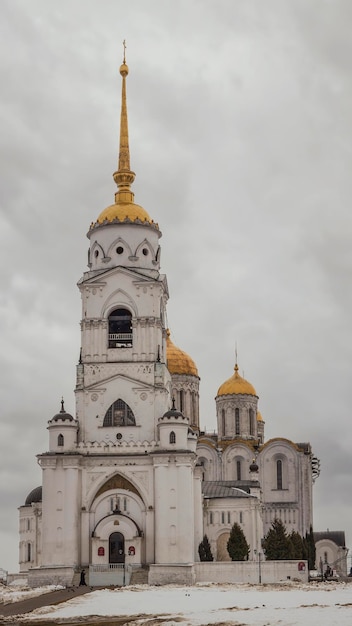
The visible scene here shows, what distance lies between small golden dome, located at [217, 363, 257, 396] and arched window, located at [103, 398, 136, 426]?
28.8 metres

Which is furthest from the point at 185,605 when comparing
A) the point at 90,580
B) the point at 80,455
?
the point at 80,455

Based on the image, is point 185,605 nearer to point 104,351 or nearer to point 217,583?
point 217,583

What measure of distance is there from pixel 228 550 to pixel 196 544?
2127 millimetres

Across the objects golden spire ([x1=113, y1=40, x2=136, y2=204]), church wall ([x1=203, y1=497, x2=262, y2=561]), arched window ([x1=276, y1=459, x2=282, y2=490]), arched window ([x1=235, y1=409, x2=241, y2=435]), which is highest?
golden spire ([x1=113, y1=40, x2=136, y2=204])

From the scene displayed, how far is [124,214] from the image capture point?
70.8 metres

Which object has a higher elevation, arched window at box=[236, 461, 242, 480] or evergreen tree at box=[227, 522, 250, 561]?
arched window at box=[236, 461, 242, 480]

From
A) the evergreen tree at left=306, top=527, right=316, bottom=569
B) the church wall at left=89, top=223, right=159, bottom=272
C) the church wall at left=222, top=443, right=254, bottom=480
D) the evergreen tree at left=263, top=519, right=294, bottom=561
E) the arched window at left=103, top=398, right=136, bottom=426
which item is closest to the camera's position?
the arched window at left=103, top=398, right=136, bottom=426

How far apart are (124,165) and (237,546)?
86.2 ft

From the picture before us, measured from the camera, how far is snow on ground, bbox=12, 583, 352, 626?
1217 inches

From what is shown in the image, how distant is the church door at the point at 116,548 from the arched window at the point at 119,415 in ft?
22.1

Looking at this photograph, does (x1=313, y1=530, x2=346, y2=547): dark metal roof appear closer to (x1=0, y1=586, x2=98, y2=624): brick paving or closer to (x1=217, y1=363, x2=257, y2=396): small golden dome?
(x1=217, y1=363, x2=257, y2=396): small golden dome

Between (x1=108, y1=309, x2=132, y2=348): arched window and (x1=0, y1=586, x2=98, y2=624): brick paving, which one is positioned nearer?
(x1=0, y1=586, x2=98, y2=624): brick paving

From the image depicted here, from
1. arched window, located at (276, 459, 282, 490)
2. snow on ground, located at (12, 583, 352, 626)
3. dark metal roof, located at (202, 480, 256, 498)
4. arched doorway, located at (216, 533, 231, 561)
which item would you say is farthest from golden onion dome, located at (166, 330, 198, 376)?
snow on ground, located at (12, 583, 352, 626)

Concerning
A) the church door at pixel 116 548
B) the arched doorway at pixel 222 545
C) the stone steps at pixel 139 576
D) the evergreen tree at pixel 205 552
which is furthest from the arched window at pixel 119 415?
the arched doorway at pixel 222 545
